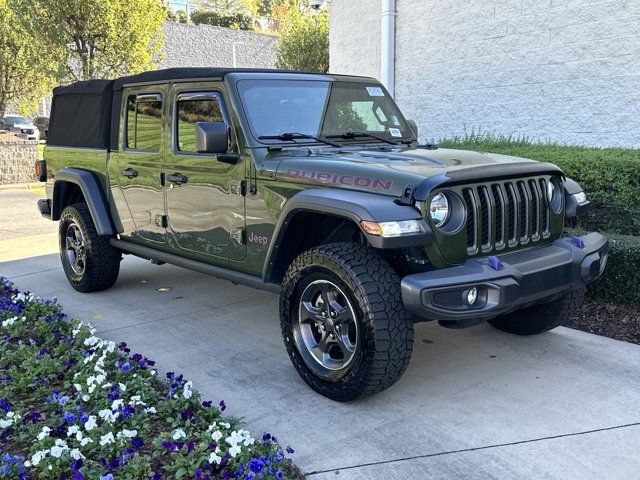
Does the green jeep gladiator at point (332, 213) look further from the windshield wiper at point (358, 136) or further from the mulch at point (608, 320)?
the mulch at point (608, 320)

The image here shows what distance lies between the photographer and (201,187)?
15.1 feet

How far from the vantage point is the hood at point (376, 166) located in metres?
3.47

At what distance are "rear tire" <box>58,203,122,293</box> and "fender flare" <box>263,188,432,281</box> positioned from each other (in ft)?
8.73

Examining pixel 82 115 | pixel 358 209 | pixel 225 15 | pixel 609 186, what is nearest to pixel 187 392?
pixel 358 209

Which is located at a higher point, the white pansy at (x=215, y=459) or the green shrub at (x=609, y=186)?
the green shrub at (x=609, y=186)

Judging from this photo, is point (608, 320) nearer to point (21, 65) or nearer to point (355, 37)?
point (355, 37)

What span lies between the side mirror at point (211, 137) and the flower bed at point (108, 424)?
55.2 inches

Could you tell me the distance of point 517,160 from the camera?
3939 mm

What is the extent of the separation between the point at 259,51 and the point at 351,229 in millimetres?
36394

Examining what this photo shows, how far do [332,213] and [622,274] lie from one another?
2696 mm

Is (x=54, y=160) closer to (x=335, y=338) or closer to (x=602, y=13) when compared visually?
(x=335, y=338)

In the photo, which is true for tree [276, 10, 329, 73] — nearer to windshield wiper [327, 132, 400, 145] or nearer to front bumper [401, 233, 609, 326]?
windshield wiper [327, 132, 400, 145]

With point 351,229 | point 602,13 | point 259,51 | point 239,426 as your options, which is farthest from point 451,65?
point 259,51

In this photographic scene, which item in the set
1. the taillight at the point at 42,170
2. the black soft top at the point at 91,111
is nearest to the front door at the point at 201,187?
the black soft top at the point at 91,111
